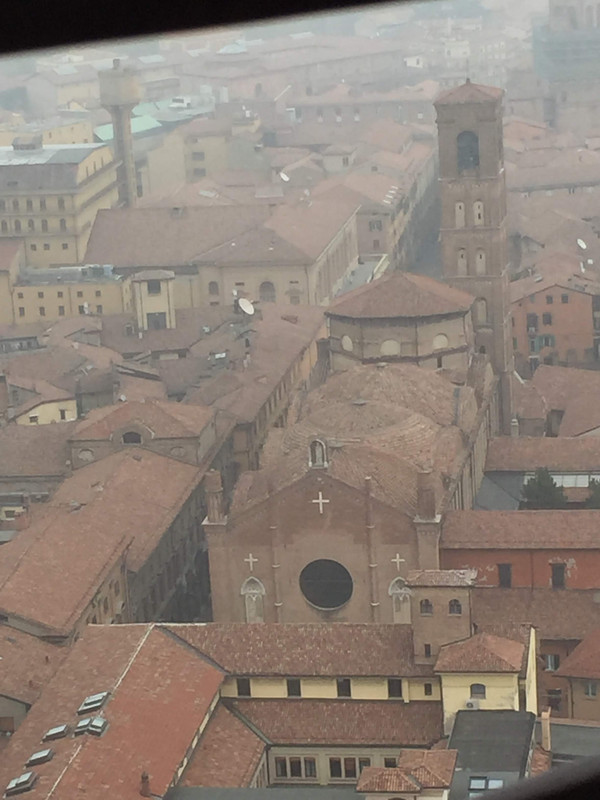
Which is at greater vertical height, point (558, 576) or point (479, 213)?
point (479, 213)

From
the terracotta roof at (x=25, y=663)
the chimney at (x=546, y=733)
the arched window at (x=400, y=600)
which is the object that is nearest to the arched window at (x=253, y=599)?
the arched window at (x=400, y=600)

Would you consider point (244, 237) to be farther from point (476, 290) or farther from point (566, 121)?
point (566, 121)

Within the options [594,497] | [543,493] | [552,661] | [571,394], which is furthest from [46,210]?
[552,661]

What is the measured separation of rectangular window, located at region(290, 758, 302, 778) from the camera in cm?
2573

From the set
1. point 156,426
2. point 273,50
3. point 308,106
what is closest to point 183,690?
point 156,426

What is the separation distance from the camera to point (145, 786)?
21.6 meters

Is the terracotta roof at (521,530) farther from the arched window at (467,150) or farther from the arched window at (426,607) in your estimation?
the arched window at (467,150)

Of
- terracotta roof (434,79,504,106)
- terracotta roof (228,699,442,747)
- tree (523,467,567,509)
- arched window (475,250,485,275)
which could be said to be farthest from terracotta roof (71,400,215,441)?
terracotta roof (228,699,442,747)

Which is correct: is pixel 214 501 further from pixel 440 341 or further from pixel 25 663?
pixel 440 341

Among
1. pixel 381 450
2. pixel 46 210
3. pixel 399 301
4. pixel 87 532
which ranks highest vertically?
pixel 381 450

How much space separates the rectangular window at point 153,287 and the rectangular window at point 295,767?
106ft

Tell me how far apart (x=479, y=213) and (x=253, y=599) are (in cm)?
1829

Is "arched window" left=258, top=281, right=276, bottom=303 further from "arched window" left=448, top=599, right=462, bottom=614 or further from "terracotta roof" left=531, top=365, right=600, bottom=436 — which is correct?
"arched window" left=448, top=599, right=462, bottom=614

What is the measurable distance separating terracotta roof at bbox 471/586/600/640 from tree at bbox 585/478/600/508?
6.33 m
